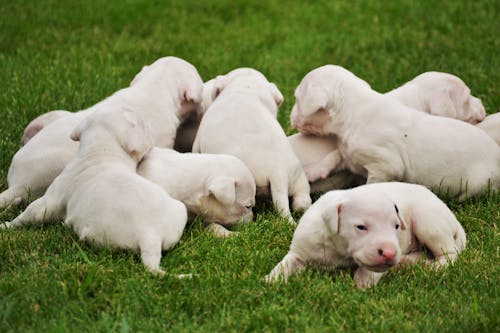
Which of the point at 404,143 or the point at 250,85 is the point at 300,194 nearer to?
the point at 404,143

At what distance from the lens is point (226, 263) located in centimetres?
492

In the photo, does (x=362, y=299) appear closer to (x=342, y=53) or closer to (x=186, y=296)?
(x=186, y=296)

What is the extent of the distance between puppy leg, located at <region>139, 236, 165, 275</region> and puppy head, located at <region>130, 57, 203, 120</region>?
1747 mm

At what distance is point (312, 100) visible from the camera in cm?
629

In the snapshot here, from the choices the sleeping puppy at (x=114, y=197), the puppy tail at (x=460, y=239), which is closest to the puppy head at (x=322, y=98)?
the sleeping puppy at (x=114, y=197)

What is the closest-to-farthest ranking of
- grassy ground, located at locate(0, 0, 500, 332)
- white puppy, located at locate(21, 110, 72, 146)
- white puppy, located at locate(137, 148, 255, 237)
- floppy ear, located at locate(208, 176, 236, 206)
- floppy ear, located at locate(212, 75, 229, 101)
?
grassy ground, located at locate(0, 0, 500, 332), floppy ear, located at locate(208, 176, 236, 206), white puppy, located at locate(137, 148, 255, 237), floppy ear, located at locate(212, 75, 229, 101), white puppy, located at locate(21, 110, 72, 146)

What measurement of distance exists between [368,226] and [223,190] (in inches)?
51.6

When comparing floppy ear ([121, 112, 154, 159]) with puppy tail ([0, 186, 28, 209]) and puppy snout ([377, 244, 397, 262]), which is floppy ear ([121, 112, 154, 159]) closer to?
puppy tail ([0, 186, 28, 209])

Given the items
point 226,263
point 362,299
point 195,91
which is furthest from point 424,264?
point 195,91

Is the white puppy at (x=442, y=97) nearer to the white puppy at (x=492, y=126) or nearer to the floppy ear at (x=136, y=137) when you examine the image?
the white puppy at (x=492, y=126)

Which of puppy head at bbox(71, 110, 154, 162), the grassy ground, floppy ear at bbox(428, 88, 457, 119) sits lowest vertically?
the grassy ground

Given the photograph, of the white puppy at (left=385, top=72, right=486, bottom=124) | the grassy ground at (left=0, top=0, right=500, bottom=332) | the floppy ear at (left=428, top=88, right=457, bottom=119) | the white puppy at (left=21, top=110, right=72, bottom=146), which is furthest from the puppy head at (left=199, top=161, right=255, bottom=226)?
the white puppy at (left=21, top=110, right=72, bottom=146)

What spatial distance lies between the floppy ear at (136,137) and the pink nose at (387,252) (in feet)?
6.19

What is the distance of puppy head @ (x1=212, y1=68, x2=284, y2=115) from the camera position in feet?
21.1
